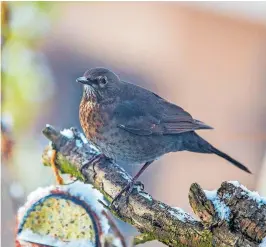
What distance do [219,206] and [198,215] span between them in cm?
4

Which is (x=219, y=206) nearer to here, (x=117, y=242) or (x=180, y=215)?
(x=180, y=215)

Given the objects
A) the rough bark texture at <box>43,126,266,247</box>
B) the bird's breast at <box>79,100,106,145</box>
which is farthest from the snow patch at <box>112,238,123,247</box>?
the bird's breast at <box>79,100,106,145</box>

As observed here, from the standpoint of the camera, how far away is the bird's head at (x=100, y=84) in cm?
113

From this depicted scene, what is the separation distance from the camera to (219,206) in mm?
809

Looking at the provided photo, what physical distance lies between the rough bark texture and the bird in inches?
3.3

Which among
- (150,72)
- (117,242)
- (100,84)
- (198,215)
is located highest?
(150,72)

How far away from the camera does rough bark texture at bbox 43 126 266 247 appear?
0.79 meters

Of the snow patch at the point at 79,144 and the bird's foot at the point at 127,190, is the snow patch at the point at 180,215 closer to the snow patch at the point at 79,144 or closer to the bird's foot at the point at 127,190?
the bird's foot at the point at 127,190

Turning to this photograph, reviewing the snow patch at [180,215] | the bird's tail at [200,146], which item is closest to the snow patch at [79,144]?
the bird's tail at [200,146]

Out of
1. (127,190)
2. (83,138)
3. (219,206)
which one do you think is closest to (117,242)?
(127,190)

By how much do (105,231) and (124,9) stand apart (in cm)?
61

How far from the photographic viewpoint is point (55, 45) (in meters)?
1.42

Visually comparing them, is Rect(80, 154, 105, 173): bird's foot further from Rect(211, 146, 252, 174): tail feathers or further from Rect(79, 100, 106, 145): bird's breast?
Rect(211, 146, 252, 174): tail feathers

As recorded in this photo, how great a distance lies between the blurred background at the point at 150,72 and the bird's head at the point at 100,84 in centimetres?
18
